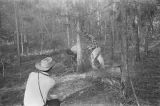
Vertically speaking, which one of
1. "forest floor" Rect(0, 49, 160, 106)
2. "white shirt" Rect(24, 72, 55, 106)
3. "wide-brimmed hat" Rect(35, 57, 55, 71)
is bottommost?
"forest floor" Rect(0, 49, 160, 106)

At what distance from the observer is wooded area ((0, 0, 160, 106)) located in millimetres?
4832

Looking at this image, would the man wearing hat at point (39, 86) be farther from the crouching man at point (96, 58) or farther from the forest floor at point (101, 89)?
the crouching man at point (96, 58)

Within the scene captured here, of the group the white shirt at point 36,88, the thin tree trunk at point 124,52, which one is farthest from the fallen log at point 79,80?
the white shirt at point 36,88

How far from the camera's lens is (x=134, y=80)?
4.82 meters

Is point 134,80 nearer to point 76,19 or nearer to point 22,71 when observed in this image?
point 76,19

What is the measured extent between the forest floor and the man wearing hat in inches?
72.3

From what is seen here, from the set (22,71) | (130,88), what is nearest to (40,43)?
(22,71)

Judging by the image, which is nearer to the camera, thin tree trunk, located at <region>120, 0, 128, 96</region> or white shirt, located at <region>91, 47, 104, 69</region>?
thin tree trunk, located at <region>120, 0, 128, 96</region>

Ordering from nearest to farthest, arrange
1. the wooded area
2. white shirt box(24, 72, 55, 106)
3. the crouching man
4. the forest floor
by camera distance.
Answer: white shirt box(24, 72, 55, 106), the forest floor, the wooded area, the crouching man

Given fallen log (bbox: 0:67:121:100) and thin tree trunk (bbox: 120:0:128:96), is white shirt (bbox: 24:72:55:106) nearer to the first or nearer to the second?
fallen log (bbox: 0:67:121:100)

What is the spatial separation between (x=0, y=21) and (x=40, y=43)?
1094 mm

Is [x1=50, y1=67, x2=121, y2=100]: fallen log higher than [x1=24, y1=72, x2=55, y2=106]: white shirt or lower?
lower

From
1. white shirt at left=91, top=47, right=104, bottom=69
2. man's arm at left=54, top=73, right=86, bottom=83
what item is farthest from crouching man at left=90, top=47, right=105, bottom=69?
man's arm at left=54, top=73, right=86, bottom=83

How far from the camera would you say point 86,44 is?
17.0 feet
